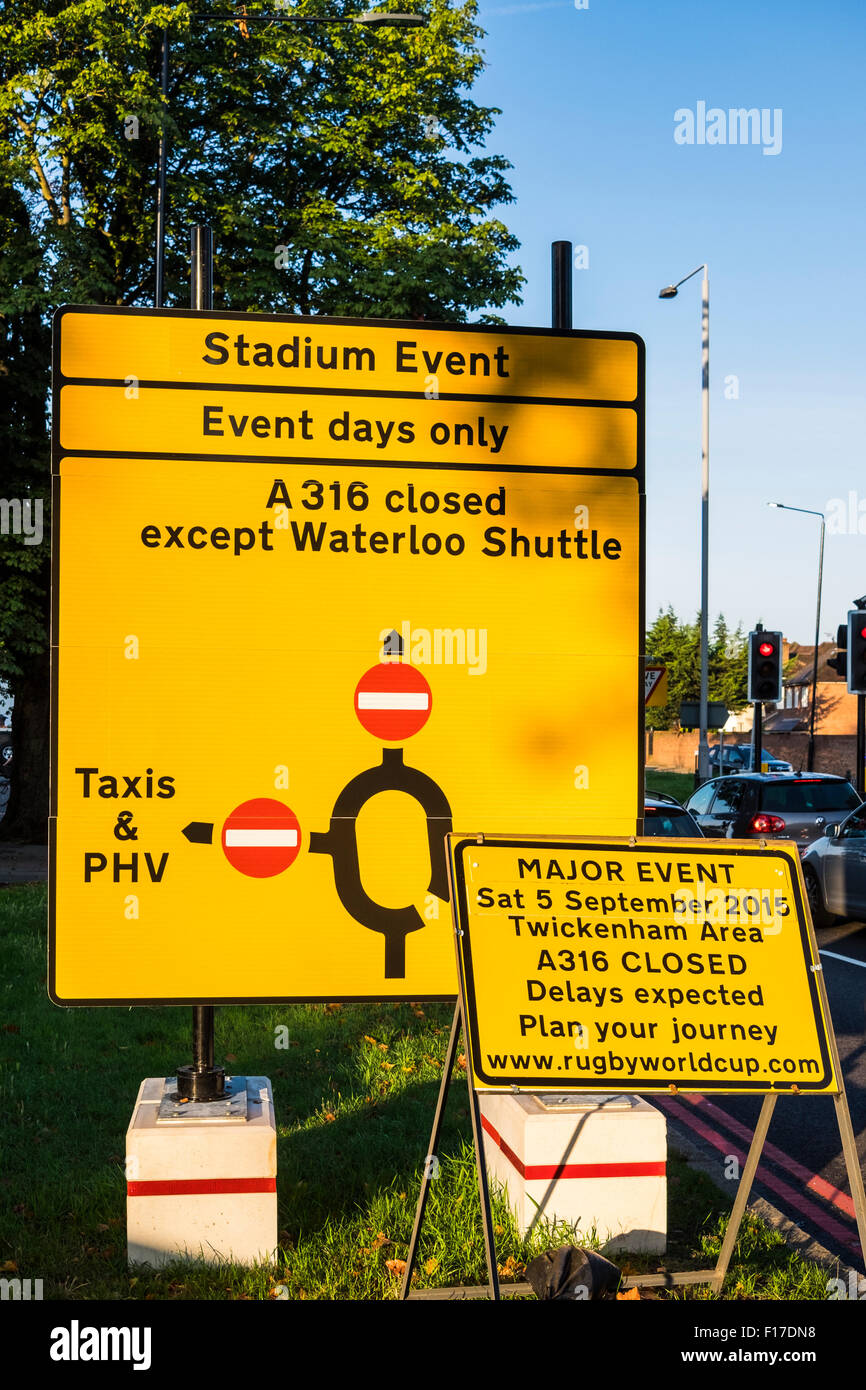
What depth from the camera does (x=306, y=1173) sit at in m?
5.57

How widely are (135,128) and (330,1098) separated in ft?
54.9

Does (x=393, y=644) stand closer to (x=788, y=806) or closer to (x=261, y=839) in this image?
(x=261, y=839)

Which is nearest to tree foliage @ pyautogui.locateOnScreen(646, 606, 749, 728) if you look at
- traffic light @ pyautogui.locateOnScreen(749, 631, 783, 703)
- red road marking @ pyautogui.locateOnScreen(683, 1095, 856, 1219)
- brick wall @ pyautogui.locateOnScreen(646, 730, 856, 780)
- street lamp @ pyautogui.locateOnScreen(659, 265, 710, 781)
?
brick wall @ pyautogui.locateOnScreen(646, 730, 856, 780)

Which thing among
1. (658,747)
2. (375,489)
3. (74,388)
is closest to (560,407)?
(375,489)

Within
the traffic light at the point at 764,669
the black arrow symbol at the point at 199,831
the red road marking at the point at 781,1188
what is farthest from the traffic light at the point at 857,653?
the black arrow symbol at the point at 199,831

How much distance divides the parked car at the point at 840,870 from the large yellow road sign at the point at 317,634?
996 cm

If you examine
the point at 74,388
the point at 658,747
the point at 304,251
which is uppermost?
the point at 304,251

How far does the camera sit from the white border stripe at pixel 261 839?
4781mm

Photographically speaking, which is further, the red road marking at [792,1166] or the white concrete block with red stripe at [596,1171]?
the red road marking at [792,1166]

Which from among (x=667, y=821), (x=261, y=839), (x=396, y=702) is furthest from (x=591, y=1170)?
(x=667, y=821)

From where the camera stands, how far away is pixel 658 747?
79438mm

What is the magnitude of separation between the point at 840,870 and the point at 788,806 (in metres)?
3.15

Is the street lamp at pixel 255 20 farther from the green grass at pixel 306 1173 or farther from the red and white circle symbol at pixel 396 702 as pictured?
the red and white circle symbol at pixel 396 702
